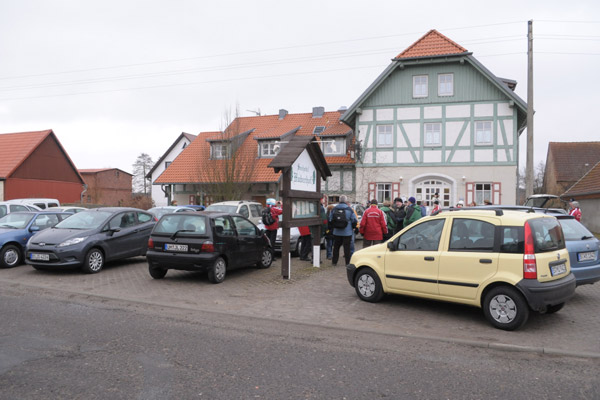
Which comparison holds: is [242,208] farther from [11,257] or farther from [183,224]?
[11,257]

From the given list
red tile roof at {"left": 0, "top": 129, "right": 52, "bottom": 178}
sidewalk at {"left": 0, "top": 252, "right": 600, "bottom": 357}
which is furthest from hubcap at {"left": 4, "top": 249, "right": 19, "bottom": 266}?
red tile roof at {"left": 0, "top": 129, "right": 52, "bottom": 178}

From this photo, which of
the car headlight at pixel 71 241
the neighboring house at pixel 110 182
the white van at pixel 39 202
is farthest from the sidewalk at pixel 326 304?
the neighboring house at pixel 110 182

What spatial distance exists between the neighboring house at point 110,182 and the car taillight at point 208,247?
52918 millimetres

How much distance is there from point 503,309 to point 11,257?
11588mm

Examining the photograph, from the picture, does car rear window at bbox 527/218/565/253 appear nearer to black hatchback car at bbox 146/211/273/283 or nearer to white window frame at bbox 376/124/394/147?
black hatchback car at bbox 146/211/273/283

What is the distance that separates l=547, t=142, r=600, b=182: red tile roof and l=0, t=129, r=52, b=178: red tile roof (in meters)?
48.2

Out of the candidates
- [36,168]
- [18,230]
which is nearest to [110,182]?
[36,168]

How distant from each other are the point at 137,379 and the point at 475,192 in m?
25.0

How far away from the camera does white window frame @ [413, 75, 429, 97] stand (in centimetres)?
2745

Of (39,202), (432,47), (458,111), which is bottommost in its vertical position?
(39,202)

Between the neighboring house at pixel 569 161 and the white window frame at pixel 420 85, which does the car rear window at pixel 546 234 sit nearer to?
the white window frame at pixel 420 85

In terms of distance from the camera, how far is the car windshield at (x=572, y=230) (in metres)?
8.27

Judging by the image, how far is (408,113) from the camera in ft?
91.3

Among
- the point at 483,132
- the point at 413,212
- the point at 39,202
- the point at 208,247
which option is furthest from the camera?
the point at 483,132
